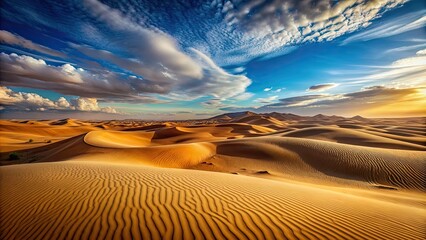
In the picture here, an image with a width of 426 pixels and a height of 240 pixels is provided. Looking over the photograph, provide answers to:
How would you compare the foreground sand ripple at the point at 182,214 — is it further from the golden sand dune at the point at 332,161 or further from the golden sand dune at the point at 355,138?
the golden sand dune at the point at 355,138

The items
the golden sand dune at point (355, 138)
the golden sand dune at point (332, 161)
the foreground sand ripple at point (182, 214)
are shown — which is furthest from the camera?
the golden sand dune at point (355, 138)

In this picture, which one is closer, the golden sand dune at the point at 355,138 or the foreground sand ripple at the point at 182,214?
the foreground sand ripple at the point at 182,214

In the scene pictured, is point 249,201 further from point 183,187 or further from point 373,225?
point 373,225

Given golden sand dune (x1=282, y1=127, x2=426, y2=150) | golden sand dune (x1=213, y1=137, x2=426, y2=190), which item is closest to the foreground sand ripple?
golden sand dune (x1=213, y1=137, x2=426, y2=190)

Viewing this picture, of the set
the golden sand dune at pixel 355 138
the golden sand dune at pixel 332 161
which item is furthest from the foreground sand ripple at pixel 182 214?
the golden sand dune at pixel 355 138

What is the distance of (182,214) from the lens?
13.4ft

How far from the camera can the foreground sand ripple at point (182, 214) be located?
3.53 meters

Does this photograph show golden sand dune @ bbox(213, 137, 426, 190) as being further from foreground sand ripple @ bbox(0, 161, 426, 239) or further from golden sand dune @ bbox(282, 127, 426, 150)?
foreground sand ripple @ bbox(0, 161, 426, 239)

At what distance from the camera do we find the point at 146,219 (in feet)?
12.6

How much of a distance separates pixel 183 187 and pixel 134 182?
1.69m

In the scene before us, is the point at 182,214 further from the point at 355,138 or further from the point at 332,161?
the point at 355,138

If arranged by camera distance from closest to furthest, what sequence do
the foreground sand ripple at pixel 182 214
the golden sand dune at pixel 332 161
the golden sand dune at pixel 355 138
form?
1. the foreground sand ripple at pixel 182 214
2. the golden sand dune at pixel 332 161
3. the golden sand dune at pixel 355 138

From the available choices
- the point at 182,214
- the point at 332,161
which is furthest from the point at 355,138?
the point at 182,214

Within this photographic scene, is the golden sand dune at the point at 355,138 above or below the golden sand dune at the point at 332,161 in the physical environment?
above
